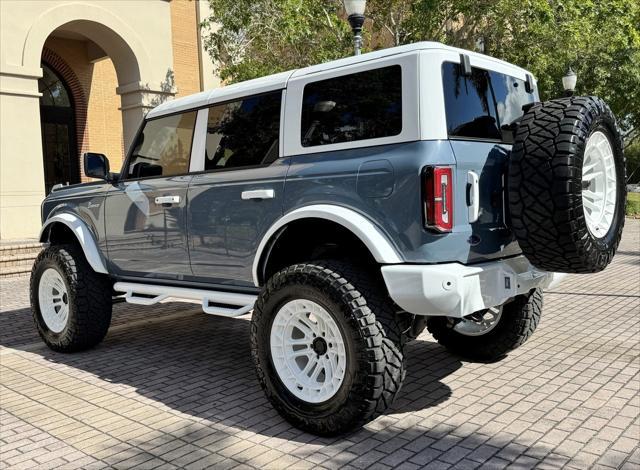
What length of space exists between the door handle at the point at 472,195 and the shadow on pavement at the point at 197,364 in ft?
4.67

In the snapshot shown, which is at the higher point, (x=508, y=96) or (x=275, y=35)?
(x=275, y=35)

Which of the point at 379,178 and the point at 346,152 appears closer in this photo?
the point at 379,178

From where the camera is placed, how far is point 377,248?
134 inches

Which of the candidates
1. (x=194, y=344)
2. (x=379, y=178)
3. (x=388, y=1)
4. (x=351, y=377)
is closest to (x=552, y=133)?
(x=379, y=178)

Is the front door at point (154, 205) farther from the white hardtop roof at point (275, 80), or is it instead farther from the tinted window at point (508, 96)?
the tinted window at point (508, 96)

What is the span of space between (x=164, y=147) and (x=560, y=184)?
125 inches

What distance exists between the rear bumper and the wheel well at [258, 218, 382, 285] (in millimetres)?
392

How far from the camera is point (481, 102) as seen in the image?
3.81 m

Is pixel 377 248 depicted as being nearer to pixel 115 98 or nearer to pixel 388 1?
pixel 388 1

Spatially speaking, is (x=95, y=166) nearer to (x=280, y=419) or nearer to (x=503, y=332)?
(x=280, y=419)

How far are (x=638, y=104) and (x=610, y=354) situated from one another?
2086 cm

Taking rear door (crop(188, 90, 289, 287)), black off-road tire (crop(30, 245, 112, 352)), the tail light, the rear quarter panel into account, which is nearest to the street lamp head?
rear door (crop(188, 90, 289, 287))

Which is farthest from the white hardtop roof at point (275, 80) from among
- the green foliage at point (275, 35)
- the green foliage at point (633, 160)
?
the green foliage at point (633, 160)

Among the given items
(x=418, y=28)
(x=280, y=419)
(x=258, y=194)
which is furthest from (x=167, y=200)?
(x=418, y=28)
